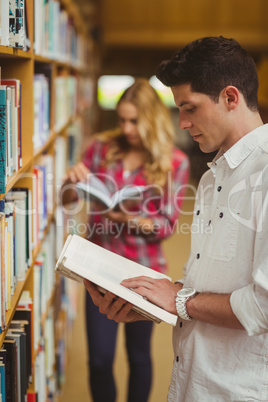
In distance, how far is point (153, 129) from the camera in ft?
7.51

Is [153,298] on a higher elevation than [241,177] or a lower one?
lower

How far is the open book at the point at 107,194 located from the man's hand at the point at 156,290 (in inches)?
31.8

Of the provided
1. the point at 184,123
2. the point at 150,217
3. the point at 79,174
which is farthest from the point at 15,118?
the point at 150,217

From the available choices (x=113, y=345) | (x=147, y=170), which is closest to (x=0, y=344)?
(x=113, y=345)

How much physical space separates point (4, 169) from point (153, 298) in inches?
19.8

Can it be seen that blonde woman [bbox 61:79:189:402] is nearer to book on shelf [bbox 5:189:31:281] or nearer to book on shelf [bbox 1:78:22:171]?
book on shelf [bbox 5:189:31:281]

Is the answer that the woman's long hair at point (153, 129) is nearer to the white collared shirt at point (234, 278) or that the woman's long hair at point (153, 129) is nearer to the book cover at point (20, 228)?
the book cover at point (20, 228)

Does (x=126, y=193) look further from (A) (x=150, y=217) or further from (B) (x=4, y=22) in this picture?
(B) (x=4, y=22)

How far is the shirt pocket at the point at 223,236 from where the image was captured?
48.6 inches

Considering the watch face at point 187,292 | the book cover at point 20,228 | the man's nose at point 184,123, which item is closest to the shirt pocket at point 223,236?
the watch face at point 187,292

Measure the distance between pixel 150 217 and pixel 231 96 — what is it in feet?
3.69

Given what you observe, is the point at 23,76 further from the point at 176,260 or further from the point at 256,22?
the point at 256,22

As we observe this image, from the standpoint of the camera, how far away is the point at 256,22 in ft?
26.3

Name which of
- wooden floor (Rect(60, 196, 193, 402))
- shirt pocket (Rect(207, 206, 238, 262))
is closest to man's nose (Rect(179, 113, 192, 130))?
shirt pocket (Rect(207, 206, 238, 262))
